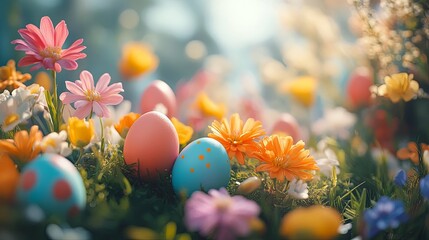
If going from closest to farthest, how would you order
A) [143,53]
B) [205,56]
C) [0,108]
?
1. [0,108]
2. [143,53]
3. [205,56]

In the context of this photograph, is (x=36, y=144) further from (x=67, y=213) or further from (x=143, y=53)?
(x=143, y=53)

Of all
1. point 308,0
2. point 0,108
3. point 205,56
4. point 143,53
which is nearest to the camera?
point 0,108

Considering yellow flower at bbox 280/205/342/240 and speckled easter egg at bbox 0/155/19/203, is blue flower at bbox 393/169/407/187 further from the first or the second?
speckled easter egg at bbox 0/155/19/203

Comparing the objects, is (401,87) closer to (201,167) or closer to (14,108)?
(201,167)

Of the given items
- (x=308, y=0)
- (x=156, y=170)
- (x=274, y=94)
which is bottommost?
(x=274, y=94)

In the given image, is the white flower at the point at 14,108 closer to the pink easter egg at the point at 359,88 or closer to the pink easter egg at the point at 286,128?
the pink easter egg at the point at 286,128

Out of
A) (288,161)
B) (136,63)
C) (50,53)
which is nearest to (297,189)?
(288,161)

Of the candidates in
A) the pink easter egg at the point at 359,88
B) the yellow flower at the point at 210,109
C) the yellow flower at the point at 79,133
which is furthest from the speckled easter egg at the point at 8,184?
the pink easter egg at the point at 359,88

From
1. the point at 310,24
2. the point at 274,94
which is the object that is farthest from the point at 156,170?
the point at 274,94
